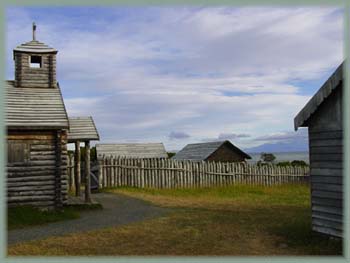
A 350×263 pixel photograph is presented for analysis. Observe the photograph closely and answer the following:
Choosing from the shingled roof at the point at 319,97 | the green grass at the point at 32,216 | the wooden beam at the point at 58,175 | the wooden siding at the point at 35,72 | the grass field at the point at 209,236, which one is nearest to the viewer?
the grass field at the point at 209,236

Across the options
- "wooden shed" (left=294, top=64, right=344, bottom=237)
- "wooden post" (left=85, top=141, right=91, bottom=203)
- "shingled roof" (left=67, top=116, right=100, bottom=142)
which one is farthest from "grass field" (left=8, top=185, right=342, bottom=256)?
"shingled roof" (left=67, top=116, right=100, bottom=142)

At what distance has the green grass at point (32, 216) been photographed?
13109mm

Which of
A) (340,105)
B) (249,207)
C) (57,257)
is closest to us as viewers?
(57,257)

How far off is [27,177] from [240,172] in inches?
575

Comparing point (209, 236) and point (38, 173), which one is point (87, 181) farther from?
point (209, 236)

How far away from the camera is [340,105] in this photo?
31.7 ft

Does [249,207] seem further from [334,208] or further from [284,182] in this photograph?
[284,182]

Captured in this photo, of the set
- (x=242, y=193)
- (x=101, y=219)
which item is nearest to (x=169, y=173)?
(x=242, y=193)

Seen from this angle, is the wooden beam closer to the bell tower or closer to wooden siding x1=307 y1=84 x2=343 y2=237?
the bell tower

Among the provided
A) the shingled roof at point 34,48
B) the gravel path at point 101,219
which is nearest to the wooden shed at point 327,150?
the gravel path at point 101,219

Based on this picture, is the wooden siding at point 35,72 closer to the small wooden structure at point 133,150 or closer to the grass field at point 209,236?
the grass field at point 209,236

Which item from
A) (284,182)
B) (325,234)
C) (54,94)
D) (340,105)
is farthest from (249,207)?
(284,182)

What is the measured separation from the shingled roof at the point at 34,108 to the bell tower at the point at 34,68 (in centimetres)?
38

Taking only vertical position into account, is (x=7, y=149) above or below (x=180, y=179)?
above
